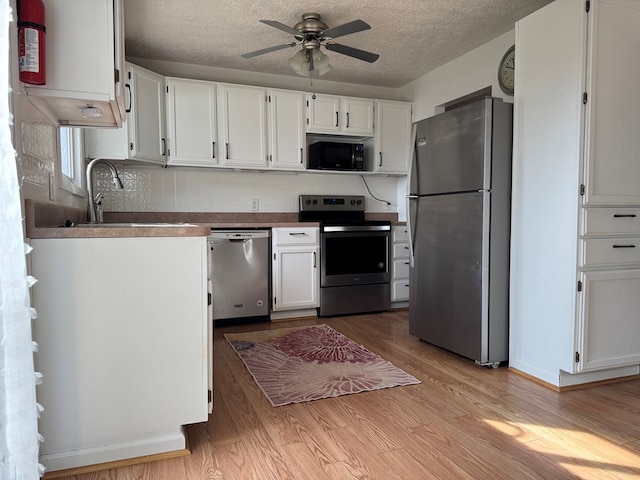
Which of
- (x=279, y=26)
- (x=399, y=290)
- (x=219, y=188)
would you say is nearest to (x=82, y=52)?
(x=279, y=26)

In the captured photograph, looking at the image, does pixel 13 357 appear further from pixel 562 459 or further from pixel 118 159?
pixel 118 159

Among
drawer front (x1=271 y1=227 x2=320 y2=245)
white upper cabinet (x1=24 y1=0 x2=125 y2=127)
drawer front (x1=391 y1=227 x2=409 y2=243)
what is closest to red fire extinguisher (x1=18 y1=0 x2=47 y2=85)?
white upper cabinet (x1=24 y1=0 x2=125 y2=127)

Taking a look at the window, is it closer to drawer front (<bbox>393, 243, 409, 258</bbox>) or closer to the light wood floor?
the light wood floor

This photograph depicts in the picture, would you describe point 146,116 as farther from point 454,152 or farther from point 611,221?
point 611,221

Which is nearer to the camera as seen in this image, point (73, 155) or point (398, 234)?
point (73, 155)

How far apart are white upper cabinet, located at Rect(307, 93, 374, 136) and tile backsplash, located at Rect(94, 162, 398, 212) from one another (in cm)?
54

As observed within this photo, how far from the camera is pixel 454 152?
287 cm

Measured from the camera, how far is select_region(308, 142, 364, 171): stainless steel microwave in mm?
4328

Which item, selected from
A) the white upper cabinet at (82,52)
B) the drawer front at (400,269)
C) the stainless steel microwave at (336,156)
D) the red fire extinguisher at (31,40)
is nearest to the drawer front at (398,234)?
the drawer front at (400,269)

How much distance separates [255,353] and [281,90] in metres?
2.51

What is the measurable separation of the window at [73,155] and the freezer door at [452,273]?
2453 mm

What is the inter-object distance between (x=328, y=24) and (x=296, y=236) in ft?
5.93

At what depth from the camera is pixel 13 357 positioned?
1028 mm

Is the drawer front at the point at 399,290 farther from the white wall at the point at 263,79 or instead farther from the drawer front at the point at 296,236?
the white wall at the point at 263,79
